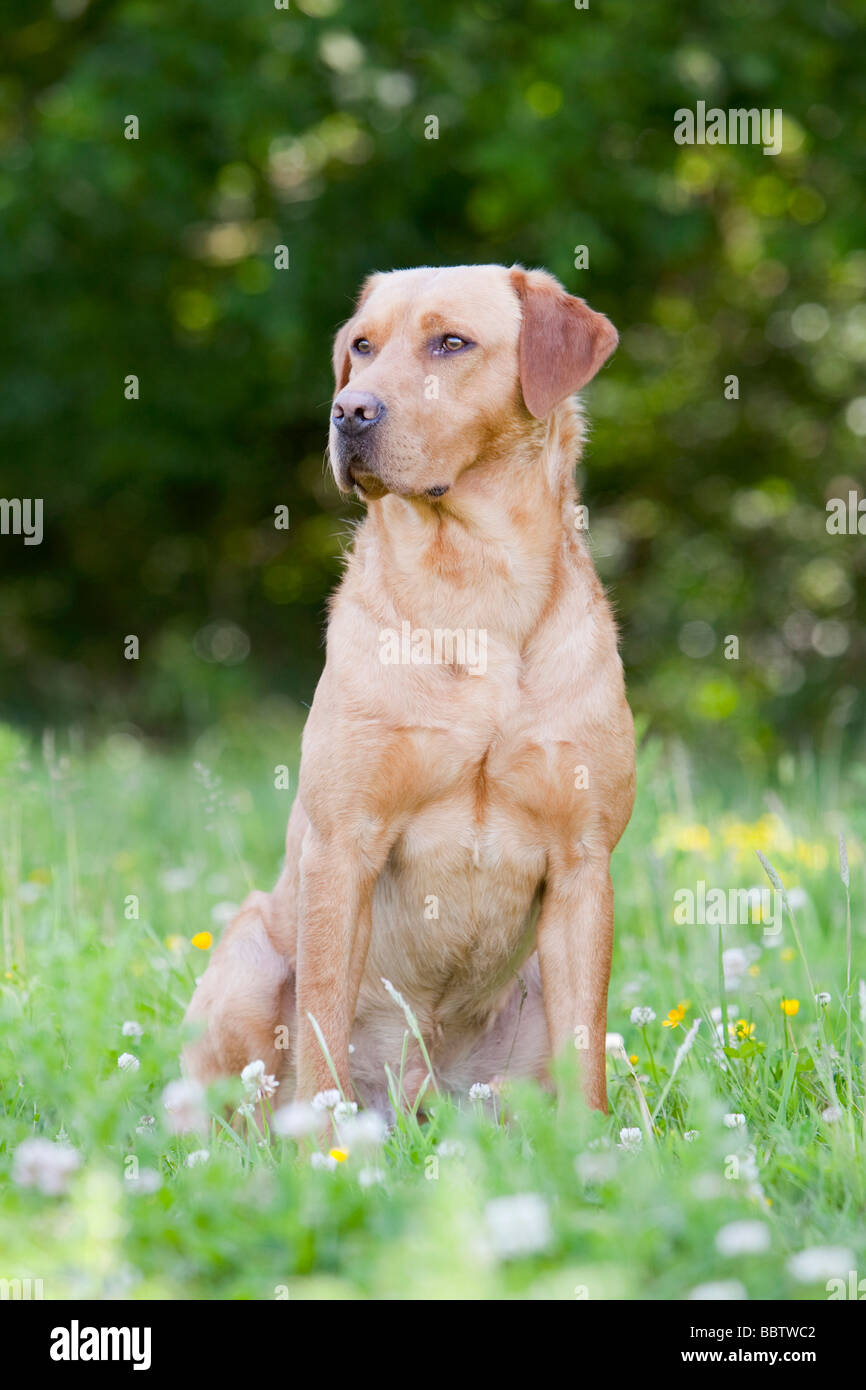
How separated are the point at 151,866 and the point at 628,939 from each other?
6.55 ft

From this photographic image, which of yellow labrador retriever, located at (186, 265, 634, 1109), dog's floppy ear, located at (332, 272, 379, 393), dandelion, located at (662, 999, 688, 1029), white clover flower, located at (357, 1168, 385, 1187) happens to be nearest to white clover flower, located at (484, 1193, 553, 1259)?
white clover flower, located at (357, 1168, 385, 1187)

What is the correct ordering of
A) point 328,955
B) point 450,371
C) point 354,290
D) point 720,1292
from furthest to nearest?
point 354,290, point 450,371, point 328,955, point 720,1292

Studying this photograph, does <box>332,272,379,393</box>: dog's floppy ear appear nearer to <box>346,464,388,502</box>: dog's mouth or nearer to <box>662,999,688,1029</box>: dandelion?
<box>346,464,388,502</box>: dog's mouth

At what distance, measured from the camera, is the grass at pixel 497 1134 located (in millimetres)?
2002

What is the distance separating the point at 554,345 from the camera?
130 inches

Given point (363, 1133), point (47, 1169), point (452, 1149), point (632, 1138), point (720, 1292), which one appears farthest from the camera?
point (632, 1138)

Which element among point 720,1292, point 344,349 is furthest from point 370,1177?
point 344,349

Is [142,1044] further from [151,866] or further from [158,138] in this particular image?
[158,138]

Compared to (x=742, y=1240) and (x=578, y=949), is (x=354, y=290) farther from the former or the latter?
(x=742, y=1240)

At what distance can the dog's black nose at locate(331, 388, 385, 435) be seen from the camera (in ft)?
10.3

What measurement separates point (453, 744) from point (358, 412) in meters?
0.76

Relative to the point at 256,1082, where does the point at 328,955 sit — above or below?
above

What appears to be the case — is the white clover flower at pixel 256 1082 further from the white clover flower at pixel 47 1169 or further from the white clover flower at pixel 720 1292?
the white clover flower at pixel 720 1292
